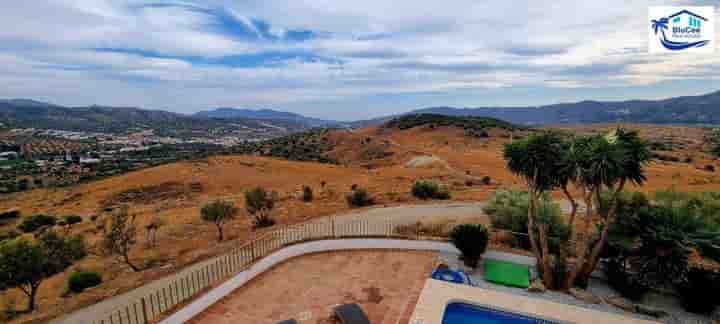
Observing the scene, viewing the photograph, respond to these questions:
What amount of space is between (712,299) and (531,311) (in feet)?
14.9

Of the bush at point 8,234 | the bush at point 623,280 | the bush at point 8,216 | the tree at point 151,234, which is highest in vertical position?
the bush at point 623,280

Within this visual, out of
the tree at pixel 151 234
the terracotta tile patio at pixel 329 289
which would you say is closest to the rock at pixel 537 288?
the terracotta tile patio at pixel 329 289

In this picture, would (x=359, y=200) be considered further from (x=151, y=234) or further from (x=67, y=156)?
(x=67, y=156)

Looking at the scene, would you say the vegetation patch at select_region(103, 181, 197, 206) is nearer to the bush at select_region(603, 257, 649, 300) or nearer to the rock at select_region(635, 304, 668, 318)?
the bush at select_region(603, 257, 649, 300)

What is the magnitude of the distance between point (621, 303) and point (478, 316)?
3884 millimetres

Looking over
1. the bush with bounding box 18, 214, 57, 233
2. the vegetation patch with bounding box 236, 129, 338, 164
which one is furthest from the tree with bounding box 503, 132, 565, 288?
the vegetation patch with bounding box 236, 129, 338, 164

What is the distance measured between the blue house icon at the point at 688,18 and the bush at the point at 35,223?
40273mm

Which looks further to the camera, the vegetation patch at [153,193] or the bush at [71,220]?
the vegetation patch at [153,193]

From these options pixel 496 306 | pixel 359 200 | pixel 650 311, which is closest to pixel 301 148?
pixel 359 200

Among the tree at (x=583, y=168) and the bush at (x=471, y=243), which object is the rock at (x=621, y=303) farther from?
the bush at (x=471, y=243)

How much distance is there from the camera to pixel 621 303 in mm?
8617

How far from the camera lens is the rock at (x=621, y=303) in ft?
27.8

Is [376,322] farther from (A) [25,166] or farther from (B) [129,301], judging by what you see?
(A) [25,166]

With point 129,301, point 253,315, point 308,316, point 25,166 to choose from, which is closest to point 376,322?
point 308,316
